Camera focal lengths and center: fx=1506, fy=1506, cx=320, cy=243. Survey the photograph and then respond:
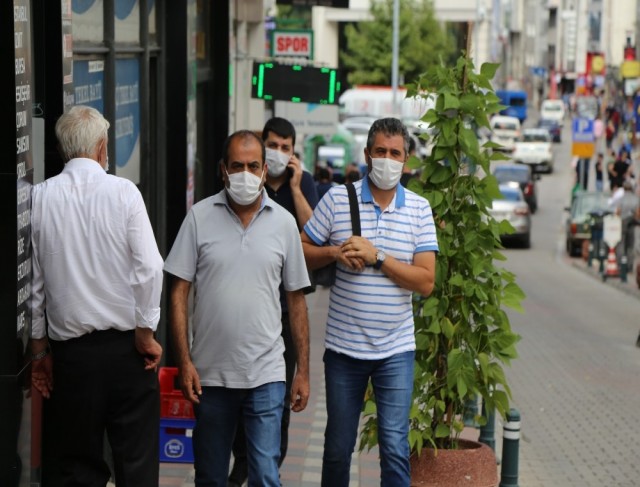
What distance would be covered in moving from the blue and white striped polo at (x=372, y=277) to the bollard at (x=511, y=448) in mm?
1780

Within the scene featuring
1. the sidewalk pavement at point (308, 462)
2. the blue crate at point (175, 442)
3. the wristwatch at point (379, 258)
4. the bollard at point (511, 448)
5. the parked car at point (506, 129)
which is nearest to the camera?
the wristwatch at point (379, 258)

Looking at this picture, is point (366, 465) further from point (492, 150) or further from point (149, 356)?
point (149, 356)

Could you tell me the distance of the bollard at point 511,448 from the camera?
26.9 feet

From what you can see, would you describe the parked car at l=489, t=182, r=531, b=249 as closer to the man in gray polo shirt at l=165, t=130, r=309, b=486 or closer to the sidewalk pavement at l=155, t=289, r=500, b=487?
the sidewalk pavement at l=155, t=289, r=500, b=487

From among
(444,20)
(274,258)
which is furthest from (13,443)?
(444,20)

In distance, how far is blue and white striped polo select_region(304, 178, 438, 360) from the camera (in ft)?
21.3

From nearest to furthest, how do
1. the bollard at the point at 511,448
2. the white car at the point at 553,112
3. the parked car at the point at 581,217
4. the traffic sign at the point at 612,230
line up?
the bollard at the point at 511,448, the traffic sign at the point at 612,230, the parked car at the point at 581,217, the white car at the point at 553,112

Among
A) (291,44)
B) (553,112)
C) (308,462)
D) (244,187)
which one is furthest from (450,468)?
(553,112)

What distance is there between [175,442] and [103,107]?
2073 mm

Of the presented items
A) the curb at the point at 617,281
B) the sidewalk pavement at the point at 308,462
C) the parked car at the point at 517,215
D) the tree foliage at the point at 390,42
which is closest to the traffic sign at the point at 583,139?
the parked car at the point at 517,215

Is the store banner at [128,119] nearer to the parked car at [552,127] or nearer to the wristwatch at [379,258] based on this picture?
the wristwatch at [379,258]

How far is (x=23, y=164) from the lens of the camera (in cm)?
568

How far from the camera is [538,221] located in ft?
164

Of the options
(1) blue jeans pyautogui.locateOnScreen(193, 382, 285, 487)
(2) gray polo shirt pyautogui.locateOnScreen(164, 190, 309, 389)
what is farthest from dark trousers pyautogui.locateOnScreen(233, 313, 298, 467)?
(2) gray polo shirt pyautogui.locateOnScreen(164, 190, 309, 389)
